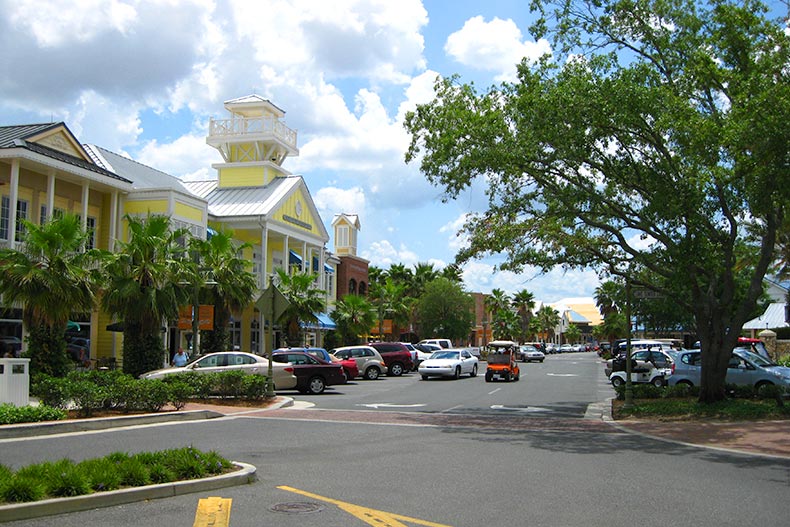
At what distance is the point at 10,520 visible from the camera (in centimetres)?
659

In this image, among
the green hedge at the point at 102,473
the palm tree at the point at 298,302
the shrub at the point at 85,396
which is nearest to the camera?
the green hedge at the point at 102,473

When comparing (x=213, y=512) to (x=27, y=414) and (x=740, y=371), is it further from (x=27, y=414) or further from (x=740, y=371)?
(x=740, y=371)

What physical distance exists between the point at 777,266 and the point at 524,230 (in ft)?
101

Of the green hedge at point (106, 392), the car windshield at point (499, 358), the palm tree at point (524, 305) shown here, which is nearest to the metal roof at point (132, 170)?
the car windshield at point (499, 358)

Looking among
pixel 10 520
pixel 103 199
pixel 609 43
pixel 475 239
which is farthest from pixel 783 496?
pixel 103 199

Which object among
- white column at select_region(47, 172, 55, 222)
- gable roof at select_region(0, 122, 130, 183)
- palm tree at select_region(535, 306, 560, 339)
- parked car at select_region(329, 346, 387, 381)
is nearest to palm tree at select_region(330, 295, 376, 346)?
parked car at select_region(329, 346, 387, 381)

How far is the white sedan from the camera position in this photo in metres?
32.5

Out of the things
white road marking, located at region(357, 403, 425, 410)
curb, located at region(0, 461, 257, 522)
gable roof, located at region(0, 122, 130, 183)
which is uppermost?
gable roof, located at region(0, 122, 130, 183)

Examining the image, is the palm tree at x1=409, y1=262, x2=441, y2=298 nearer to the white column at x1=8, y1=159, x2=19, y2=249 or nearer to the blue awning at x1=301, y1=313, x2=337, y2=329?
the blue awning at x1=301, y1=313, x2=337, y2=329

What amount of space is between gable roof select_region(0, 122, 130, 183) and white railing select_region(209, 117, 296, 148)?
49.0 feet

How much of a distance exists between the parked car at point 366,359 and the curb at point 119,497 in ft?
81.4

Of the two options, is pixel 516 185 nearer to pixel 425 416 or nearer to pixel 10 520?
pixel 425 416

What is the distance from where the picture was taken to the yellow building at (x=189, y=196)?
26688 millimetres

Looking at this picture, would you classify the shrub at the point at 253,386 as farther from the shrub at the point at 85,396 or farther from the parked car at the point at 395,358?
the parked car at the point at 395,358
